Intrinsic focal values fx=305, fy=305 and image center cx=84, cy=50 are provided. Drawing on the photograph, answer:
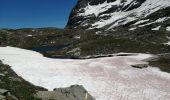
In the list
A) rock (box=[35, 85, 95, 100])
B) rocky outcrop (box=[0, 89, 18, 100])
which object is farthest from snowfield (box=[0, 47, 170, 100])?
rocky outcrop (box=[0, 89, 18, 100])

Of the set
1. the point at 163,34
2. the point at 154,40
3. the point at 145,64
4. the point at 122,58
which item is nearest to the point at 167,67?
the point at 145,64

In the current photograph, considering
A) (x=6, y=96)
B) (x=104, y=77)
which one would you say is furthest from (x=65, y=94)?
(x=104, y=77)

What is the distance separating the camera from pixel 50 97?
84.0 feet

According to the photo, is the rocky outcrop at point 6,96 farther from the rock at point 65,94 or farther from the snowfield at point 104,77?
the snowfield at point 104,77

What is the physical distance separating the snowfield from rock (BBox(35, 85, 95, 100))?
2.70 m

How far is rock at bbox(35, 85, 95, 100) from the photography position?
1009 inches

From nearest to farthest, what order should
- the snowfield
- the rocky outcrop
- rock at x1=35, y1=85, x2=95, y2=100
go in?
the rocky outcrop
rock at x1=35, y1=85, x2=95, y2=100
the snowfield

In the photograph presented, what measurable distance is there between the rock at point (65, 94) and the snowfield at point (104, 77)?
270 cm

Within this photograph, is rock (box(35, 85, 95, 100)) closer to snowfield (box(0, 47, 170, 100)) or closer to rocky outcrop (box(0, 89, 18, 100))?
rocky outcrop (box(0, 89, 18, 100))

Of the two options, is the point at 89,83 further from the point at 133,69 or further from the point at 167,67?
the point at 167,67

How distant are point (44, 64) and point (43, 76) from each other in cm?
730

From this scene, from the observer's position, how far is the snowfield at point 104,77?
105ft

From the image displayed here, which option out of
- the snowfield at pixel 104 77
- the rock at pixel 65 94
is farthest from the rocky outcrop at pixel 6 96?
the snowfield at pixel 104 77

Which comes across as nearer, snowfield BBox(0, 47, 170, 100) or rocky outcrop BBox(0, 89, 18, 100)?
rocky outcrop BBox(0, 89, 18, 100)
